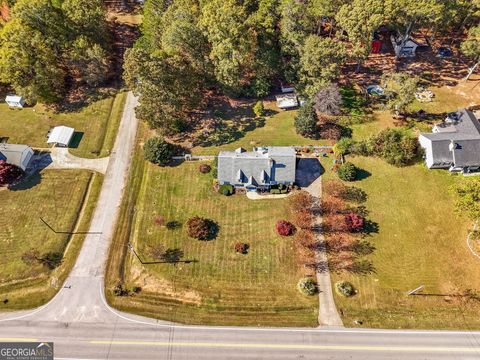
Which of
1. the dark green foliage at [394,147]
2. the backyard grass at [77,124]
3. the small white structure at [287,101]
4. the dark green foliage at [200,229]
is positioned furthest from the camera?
the small white structure at [287,101]

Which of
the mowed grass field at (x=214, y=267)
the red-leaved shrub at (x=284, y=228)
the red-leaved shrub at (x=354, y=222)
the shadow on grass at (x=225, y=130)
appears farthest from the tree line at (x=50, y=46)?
the red-leaved shrub at (x=354, y=222)

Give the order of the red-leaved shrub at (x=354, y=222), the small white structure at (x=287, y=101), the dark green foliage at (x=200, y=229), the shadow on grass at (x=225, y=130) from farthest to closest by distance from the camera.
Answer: the small white structure at (x=287, y=101) → the shadow on grass at (x=225, y=130) → the dark green foliage at (x=200, y=229) → the red-leaved shrub at (x=354, y=222)

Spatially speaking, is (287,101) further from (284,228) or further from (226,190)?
(284,228)

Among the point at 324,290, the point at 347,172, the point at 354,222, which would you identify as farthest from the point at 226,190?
the point at 324,290

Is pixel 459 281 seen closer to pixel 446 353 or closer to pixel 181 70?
pixel 446 353

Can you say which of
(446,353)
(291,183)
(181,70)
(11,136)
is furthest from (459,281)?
(11,136)

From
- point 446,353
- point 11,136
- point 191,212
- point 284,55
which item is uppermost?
point 284,55

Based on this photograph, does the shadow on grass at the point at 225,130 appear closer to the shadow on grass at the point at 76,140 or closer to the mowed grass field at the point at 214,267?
the mowed grass field at the point at 214,267
